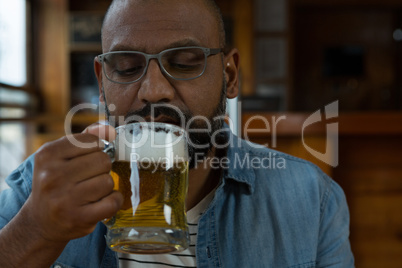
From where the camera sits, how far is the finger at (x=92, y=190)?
69cm

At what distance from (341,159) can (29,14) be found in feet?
13.3

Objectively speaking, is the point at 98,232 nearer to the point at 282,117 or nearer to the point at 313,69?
the point at 282,117

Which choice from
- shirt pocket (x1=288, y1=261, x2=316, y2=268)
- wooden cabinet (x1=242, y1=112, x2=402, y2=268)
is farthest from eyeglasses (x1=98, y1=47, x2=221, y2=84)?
wooden cabinet (x1=242, y1=112, x2=402, y2=268)

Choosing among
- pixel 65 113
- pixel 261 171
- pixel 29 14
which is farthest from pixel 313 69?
pixel 261 171

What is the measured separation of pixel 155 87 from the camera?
98 cm

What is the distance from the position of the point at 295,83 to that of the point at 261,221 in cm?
487

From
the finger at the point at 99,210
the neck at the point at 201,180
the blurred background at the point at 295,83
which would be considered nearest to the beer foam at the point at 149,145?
the finger at the point at 99,210

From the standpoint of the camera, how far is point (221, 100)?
1190mm

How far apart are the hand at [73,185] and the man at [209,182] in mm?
126

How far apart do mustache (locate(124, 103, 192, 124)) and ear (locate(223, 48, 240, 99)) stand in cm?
32

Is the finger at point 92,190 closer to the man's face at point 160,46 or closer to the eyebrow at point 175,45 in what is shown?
the man's face at point 160,46

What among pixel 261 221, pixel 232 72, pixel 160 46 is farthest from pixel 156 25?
pixel 261 221

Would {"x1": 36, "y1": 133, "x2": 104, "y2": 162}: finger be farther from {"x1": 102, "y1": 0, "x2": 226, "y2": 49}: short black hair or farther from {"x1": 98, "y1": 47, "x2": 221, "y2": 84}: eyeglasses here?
{"x1": 102, "y1": 0, "x2": 226, "y2": 49}: short black hair

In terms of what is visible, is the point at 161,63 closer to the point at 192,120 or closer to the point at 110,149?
the point at 192,120
